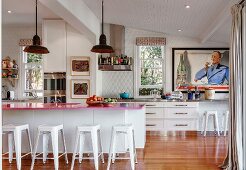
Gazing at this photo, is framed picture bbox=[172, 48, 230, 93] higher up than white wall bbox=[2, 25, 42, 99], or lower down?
lower down

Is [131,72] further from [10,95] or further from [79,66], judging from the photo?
[10,95]

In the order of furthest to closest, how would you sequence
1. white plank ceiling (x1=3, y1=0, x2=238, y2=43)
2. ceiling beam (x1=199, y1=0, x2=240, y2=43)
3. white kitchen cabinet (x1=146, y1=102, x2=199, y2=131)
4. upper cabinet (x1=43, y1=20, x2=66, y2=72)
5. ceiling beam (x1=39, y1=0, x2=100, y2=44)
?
white kitchen cabinet (x1=146, y1=102, x2=199, y2=131) < upper cabinet (x1=43, y1=20, x2=66, y2=72) < white plank ceiling (x1=3, y1=0, x2=238, y2=43) < ceiling beam (x1=199, y1=0, x2=240, y2=43) < ceiling beam (x1=39, y1=0, x2=100, y2=44)

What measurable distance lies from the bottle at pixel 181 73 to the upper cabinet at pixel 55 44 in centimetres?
305

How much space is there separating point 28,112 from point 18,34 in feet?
13.0

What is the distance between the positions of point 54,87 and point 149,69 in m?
2.60

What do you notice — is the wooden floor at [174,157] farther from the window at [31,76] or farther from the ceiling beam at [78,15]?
the window at [31,76]

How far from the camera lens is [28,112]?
17.6 ft

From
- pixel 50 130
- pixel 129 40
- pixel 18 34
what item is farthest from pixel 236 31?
pixel 18 34

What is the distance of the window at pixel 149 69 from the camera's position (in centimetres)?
867

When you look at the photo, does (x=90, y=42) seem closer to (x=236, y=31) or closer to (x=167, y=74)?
(x=167, y=74)

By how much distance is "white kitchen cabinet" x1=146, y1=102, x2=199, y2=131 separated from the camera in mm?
7969

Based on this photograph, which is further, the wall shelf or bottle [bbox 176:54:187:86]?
bottle [bbox 176:54:187:86]

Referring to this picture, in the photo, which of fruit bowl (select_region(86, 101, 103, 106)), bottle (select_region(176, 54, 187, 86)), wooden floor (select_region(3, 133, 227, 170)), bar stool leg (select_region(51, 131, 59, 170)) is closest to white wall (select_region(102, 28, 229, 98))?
bottle (select_region(176, 54, 187, 86))

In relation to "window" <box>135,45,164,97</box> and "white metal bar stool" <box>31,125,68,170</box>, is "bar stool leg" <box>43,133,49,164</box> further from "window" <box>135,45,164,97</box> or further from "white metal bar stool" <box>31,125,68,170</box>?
"window" <box>135,45,164,97</box>
